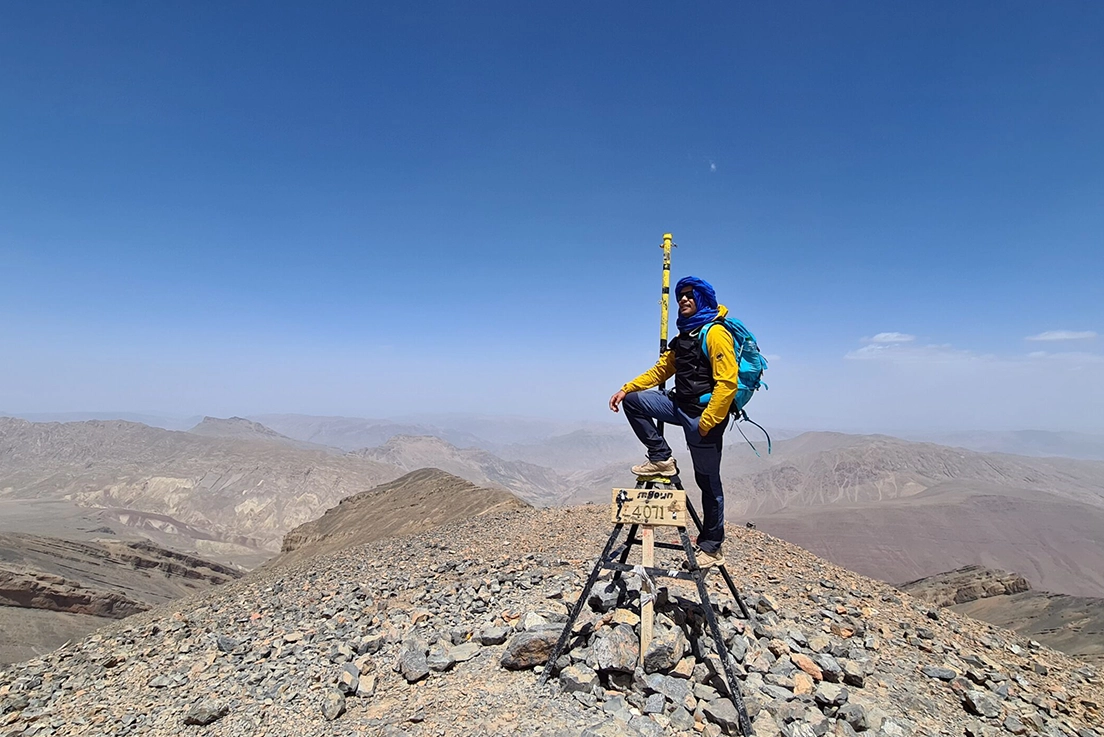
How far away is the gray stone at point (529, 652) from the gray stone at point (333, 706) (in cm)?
134

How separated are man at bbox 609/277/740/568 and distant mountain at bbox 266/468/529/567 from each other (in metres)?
13.3

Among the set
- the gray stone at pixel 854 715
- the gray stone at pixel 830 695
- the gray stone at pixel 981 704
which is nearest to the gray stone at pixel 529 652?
the gray stone at pixel 830 695

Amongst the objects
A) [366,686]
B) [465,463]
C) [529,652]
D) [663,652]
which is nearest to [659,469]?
[663,652]

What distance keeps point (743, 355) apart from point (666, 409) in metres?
0.72

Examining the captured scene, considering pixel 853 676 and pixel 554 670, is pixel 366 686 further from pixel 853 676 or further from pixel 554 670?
pixel 853 676

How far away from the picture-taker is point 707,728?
3457 mm

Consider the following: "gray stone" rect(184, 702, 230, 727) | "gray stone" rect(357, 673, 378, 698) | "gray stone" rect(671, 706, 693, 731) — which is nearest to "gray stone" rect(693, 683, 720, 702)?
"gray stone" rect(671, 706, 693, 731)

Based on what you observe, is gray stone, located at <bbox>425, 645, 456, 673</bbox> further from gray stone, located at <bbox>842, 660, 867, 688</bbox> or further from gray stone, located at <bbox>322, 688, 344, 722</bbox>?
gray stone, located at <bbox>842, 660, 867, 688</bbox>

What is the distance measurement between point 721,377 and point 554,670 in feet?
8.52

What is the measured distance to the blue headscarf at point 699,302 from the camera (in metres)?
4.04

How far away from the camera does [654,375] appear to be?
4.48 metres

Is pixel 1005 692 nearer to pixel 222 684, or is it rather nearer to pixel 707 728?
pixel 707 728

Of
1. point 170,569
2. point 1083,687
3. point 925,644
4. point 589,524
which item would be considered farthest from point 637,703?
point 170,569

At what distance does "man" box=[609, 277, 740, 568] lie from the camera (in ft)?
12.5
